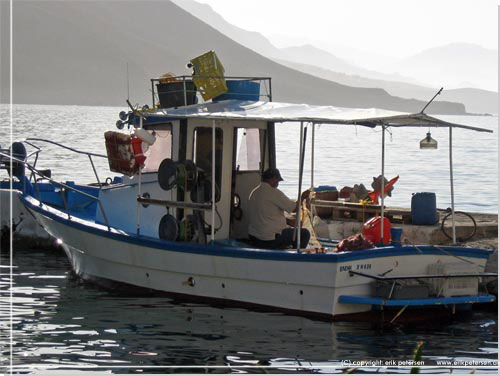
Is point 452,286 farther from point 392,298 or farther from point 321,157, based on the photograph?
point 321,157

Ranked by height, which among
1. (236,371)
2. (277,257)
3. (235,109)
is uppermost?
(235,109)

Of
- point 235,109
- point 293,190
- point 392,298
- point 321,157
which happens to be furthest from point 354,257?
point 321,157

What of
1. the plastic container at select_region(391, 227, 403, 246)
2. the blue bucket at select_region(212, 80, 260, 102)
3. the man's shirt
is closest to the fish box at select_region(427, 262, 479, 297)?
the plastic container at select_region(391, 227, 403, 246)

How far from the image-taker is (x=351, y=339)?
43.6 ft

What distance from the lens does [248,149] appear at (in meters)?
15.7

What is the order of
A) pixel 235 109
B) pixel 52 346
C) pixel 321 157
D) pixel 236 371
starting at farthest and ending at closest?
pixel 321 157, pixel 235 109, pixel 52 346, pixel 236 371

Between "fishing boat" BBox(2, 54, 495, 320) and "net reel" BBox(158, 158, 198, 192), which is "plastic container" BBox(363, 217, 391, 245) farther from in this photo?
"net reel" BBox(158, 158, 198, 192)

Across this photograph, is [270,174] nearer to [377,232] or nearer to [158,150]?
[377,232]

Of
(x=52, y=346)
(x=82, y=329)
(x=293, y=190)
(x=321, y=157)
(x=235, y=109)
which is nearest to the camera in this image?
(x=52, y=346)

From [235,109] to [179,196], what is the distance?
1561 millimetres

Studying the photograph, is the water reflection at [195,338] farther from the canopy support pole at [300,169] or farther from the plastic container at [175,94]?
the plastic container at [175,94]

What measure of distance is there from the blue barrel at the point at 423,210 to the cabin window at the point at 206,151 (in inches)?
168

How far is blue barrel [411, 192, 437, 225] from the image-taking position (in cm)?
1781

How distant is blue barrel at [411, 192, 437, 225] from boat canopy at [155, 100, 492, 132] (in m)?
3.57
